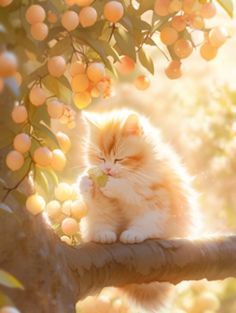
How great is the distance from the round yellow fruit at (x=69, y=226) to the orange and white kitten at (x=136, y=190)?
9 cm

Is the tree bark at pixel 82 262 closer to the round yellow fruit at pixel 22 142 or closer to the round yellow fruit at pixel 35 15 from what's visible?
the round yellow fruit at pixel 22 142

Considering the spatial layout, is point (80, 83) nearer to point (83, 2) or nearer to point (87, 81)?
point (87, 81)

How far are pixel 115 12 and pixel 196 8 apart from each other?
0.15 metres

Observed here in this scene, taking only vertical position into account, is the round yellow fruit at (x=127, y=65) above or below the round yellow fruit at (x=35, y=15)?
above

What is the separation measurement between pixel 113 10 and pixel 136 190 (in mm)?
517

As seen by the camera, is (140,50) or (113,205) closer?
(140,50)

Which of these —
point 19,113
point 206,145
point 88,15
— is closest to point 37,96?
point 19,113

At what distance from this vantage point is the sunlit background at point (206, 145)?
7.12 feet

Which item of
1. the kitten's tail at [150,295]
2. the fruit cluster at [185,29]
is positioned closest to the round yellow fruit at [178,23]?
the fruit cluster at [185,29]

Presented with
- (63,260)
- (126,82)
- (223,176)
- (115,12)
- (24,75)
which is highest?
(126,82)

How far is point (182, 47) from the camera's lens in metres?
1.32

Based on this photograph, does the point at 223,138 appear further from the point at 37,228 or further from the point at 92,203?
the point at 37,228

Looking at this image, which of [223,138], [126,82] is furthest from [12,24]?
[126,82]

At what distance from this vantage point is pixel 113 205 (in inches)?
65.4
